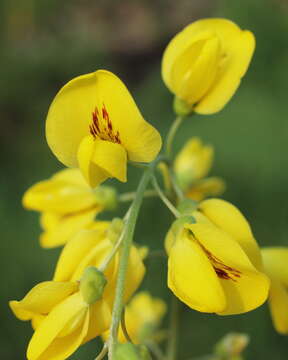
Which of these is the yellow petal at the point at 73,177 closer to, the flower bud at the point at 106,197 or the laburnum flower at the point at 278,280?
the flower bud at the point at 106,197

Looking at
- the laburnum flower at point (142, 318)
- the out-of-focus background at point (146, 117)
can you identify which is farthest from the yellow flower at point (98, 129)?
the out-of-focus background at point (146, 117)

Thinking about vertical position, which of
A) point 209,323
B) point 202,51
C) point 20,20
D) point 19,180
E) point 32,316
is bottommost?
point 209,323

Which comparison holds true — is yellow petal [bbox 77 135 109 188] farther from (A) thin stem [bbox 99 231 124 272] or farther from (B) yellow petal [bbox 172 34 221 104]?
(B) yellow petal [bbox 172 34 221 104]

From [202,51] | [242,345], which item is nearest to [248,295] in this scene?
[202,51]

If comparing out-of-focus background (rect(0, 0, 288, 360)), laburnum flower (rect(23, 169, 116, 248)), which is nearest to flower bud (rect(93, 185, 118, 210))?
laburnum flower (rect(23, 169, 116, 248))

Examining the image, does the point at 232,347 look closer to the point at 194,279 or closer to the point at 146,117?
the point at 194,279

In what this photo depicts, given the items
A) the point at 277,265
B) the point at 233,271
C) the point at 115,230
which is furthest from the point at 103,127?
the point at 277,265

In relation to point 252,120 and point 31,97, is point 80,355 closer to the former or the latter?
point 252,120
